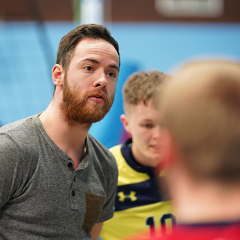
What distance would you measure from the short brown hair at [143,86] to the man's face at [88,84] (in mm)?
476

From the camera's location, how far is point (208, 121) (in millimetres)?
561

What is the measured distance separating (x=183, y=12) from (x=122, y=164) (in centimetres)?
519

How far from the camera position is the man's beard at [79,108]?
1.34m

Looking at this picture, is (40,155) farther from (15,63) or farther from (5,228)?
(15,63)

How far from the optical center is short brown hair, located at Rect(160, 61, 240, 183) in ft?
1.83

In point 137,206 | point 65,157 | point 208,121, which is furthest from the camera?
point 137,206

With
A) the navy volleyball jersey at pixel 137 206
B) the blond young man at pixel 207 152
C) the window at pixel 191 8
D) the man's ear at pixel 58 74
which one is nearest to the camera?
the blond young man at pixel 207 152

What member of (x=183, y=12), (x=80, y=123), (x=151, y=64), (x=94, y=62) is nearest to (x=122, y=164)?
(x=80, y=123)

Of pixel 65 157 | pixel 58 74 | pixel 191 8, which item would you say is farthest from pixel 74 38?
pixel 191 8

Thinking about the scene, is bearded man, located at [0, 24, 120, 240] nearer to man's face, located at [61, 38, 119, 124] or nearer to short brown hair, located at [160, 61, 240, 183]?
man's face, located at [61, 38, 119, 124]

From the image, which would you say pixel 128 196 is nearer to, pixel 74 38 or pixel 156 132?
pixel 156 132

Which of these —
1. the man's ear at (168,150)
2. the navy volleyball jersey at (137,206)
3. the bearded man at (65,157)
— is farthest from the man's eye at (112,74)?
the man's ear at (168,150)

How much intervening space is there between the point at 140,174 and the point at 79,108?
0.72m

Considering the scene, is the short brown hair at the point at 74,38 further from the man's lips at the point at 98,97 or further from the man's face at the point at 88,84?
the man's lips at the point at 98,97
